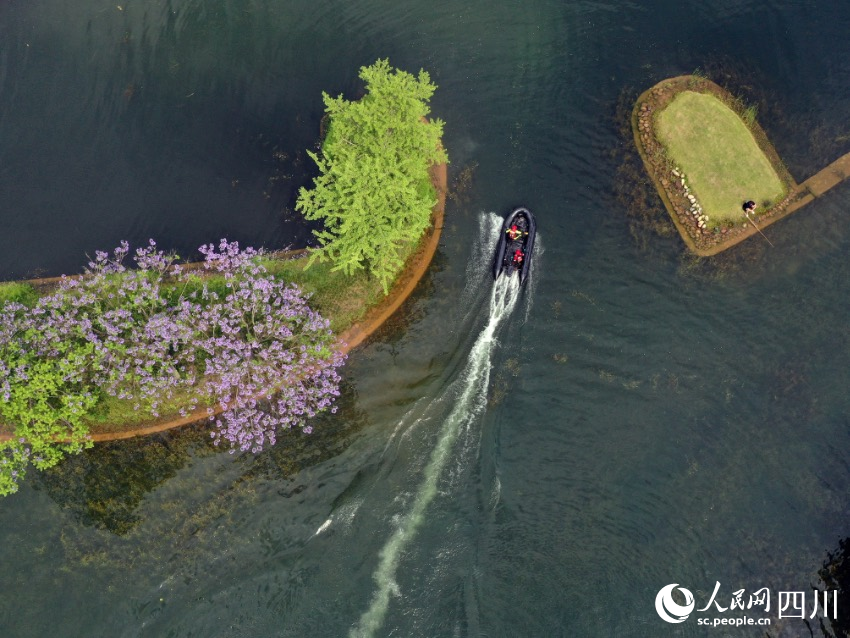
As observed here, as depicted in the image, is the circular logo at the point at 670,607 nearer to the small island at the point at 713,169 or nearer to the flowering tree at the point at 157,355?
the small island at the point at 713,169

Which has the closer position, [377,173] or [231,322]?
[377,173]

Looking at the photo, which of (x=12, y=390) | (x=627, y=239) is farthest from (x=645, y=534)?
(x=12, y=390)

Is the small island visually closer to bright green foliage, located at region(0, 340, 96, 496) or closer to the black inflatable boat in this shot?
the black inflatable boat

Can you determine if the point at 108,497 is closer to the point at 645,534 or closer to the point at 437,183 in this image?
the point at 437,183

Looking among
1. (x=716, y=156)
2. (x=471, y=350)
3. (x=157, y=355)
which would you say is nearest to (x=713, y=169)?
(x=716, y=156)

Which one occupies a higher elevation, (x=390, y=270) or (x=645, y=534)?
(x=390, y=270)

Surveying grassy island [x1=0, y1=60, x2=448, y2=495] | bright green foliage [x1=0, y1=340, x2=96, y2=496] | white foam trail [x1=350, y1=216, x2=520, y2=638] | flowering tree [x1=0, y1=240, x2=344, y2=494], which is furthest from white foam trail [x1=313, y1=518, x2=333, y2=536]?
bright green foliage [x1=0, y1=340, x2=96, y2=496]

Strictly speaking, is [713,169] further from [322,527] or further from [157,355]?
[157,355]
